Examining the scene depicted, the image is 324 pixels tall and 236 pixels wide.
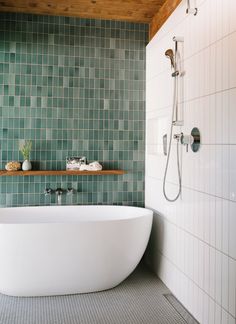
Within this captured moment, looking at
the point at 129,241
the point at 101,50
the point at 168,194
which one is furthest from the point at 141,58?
the point at 129,241

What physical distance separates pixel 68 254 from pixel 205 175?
4.34 feet

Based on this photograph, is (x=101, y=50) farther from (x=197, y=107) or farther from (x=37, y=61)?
(x=197, y=107)

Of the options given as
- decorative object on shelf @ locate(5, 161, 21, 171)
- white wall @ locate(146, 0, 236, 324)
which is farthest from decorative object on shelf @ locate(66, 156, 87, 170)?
white wall @ locate(146, 0, 236, 324)

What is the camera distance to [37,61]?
12.7 feet

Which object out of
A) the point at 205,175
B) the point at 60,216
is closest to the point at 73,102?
the point at 60,216

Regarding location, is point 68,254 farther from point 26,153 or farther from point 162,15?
point 162,15

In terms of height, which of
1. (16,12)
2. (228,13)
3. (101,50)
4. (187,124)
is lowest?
(187,124)

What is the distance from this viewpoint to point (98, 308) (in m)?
2.87

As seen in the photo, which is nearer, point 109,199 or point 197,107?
point 197,107

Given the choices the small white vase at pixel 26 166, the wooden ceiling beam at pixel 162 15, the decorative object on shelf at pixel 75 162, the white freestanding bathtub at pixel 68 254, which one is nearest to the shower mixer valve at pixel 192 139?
the white freestanding bathtub at pixel 68 254

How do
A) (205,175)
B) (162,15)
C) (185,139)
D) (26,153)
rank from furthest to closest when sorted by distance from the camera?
(26,153)
(162,15)
(185,139)
(205,175)

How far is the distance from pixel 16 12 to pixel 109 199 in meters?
2.33

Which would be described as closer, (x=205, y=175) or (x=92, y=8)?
(x=205, y=175)

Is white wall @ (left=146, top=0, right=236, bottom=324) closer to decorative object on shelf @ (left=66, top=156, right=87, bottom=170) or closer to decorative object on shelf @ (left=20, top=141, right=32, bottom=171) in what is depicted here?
decorative object on shelf @ (left=66, top=156, right=87, bottom=170)
